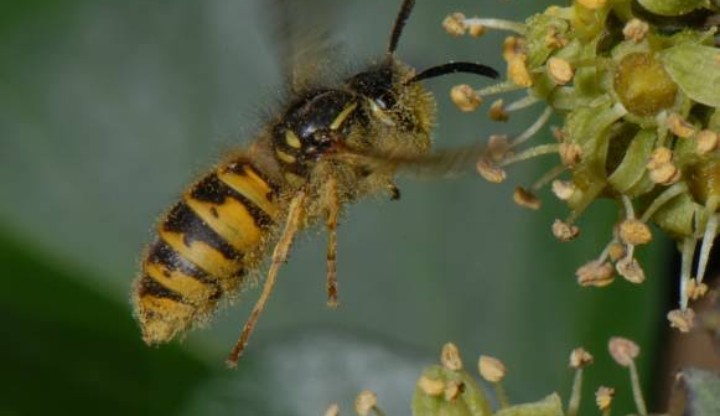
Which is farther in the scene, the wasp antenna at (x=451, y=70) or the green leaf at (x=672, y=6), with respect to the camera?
the wasp antenna at (x=451, y=70)

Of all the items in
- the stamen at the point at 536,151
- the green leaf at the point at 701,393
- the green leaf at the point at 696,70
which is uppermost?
the green leaf at the point at 696,70

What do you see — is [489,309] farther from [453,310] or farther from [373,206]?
[373,206]

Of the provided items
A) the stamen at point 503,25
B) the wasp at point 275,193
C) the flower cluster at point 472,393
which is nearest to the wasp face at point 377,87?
the wasp at point 275,193

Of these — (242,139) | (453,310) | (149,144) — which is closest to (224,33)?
(149,144)

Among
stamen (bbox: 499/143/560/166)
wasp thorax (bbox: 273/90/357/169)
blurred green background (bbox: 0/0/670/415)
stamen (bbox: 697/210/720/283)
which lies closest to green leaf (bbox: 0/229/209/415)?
blurred green background (bbox: 0/0/670/415)

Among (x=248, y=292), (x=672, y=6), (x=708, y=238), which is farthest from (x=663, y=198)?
(x=248, y=292)

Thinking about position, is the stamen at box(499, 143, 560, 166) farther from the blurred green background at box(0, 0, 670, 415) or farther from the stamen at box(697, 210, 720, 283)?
the blurred green background at box(0, 0, 670, 415)

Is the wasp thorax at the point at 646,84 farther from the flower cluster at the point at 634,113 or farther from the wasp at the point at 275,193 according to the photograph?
Answer: the wasp at the point at 275,193
